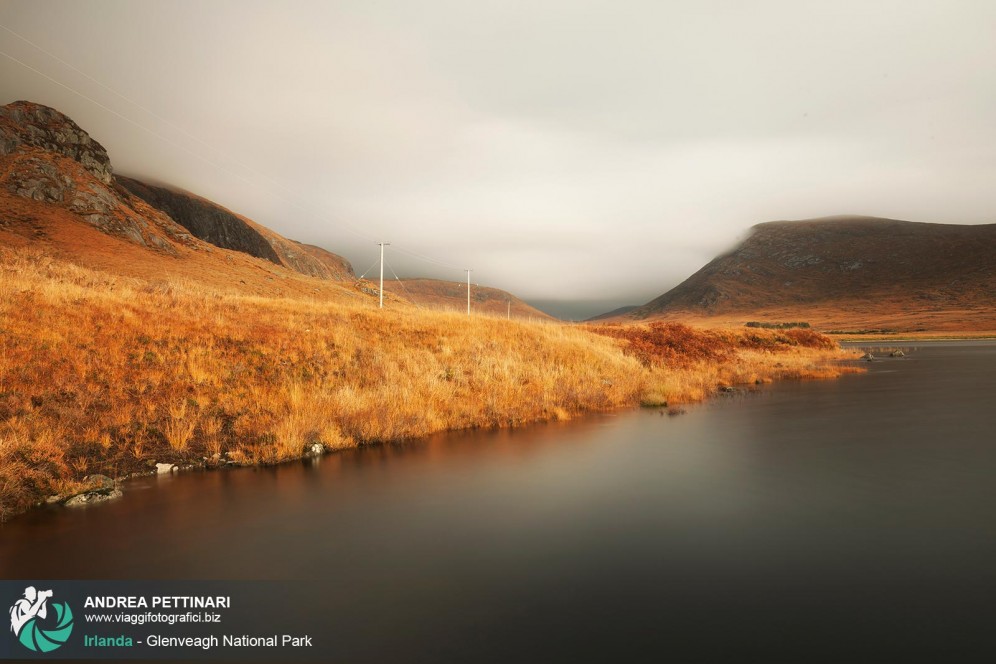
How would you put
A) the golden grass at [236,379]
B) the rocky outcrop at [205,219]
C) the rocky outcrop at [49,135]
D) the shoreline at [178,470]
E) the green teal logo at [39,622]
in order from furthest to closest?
1. the rocky outcrop at [205,219]
2. the rocky outcrop at [49,135]
3. the golden grass at [236,379]
4. the shoreline at [178,470]
5. the green teal logo at [39,622]

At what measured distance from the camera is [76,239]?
48.1 meters

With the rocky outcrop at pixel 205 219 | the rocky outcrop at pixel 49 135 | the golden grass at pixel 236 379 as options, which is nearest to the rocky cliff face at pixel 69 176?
the rocky outcrop at pixel 49 135

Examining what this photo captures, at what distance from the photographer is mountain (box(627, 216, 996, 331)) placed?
403ft

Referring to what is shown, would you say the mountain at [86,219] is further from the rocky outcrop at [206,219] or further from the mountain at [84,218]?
the rocky outcrop at [206,219]

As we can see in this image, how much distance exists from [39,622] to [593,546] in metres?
6.04

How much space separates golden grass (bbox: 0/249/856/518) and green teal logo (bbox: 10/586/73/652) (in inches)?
126

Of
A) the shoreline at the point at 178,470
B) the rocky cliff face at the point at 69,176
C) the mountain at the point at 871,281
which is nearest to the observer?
the shoreline at the point at 178,470

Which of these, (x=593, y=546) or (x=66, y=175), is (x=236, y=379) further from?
(x=66, y=175)

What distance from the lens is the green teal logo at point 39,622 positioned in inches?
185

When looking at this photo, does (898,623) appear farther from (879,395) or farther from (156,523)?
(879,395)

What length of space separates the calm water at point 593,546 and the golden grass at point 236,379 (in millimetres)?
1168

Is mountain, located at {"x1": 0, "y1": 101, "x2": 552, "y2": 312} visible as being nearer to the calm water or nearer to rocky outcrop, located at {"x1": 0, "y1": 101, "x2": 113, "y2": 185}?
rocky outcrop, located at {"x1": 0, "y1": 101, "x2": 113, "y2": 185}

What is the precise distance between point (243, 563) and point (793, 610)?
6.25m

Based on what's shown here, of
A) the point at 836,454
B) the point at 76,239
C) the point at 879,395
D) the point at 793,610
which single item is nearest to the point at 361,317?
the point at 836,454
